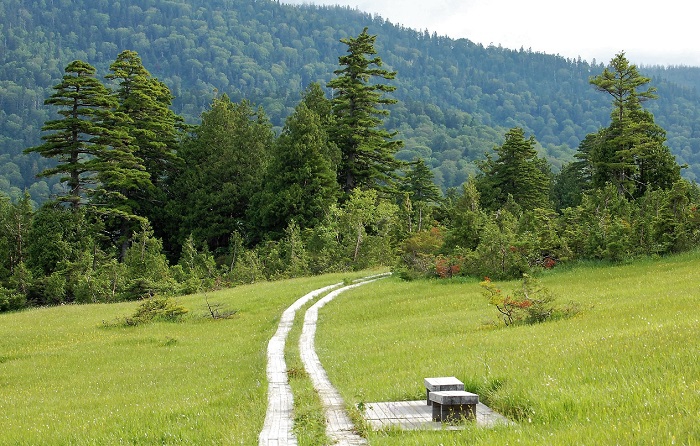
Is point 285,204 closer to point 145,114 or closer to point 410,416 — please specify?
point 145,114

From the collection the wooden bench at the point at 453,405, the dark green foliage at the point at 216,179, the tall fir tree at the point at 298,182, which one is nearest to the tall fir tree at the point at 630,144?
the tall fir tree at the point at 298,182

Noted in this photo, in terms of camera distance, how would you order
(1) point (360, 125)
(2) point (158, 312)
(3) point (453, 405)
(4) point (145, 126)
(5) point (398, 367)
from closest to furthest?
(3) point (453, 405) → (5) point (398, 367) → (2) point (158, 312) → (4) point (145, 126) → (1) point (360, 125)

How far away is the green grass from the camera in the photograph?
35.0ft

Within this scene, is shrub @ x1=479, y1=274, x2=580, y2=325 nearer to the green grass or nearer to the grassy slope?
the grassy slope

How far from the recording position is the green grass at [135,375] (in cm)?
1067

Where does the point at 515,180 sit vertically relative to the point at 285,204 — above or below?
above

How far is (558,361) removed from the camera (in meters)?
11.4

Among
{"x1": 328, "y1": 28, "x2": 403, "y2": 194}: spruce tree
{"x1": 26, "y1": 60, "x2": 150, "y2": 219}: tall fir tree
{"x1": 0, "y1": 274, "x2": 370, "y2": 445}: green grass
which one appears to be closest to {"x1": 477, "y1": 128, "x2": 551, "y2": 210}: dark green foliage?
{"x1": 328, "y1": 28, "x2": 403, "y2": 194}: spruce tree

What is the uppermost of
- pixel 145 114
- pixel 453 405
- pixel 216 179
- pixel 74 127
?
pixel 145 114

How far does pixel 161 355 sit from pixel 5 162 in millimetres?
190271

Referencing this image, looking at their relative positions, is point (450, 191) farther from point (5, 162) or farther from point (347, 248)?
point (5, 162)

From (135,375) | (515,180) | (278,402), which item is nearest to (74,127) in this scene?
(135,375)

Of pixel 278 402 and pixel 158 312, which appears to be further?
pixel 158 312

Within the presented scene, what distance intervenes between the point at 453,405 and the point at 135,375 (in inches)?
467
